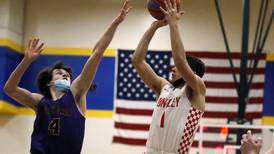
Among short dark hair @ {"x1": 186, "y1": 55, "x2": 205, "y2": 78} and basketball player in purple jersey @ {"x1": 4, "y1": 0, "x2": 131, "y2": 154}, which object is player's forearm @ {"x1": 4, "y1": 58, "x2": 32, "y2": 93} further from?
short dark hair @ {"x1": 186, "y1": 55, "x2": 205, "y2": 78}

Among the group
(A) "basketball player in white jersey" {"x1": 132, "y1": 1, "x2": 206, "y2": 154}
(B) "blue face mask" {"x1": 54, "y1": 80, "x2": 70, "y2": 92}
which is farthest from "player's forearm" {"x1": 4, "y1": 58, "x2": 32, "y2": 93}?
(A) "basketball player in white jersey" {"x1": 132, "y1": 1, "x2": 206, "y2": 154}

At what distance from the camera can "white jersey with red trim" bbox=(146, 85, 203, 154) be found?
4480 mm

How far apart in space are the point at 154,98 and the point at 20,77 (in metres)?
7.11

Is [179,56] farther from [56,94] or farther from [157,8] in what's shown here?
[56,94]

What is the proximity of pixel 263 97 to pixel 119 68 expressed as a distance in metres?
3.19

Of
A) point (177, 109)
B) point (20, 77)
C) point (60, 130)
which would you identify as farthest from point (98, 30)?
point (177, 109)

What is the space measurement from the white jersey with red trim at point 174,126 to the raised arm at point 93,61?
67cm

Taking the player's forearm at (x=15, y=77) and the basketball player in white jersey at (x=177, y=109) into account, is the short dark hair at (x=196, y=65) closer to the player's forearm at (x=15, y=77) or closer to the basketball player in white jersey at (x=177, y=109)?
the basketball player in white jersey at (x=177, y=109)

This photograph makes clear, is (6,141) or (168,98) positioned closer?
(168,98)

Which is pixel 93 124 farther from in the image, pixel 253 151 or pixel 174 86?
pixel 253 151

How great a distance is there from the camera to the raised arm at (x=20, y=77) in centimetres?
461

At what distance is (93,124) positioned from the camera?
1190cm

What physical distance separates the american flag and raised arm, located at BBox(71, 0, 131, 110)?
6921mm

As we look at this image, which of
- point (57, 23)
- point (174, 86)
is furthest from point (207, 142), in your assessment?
point (174, 86)
